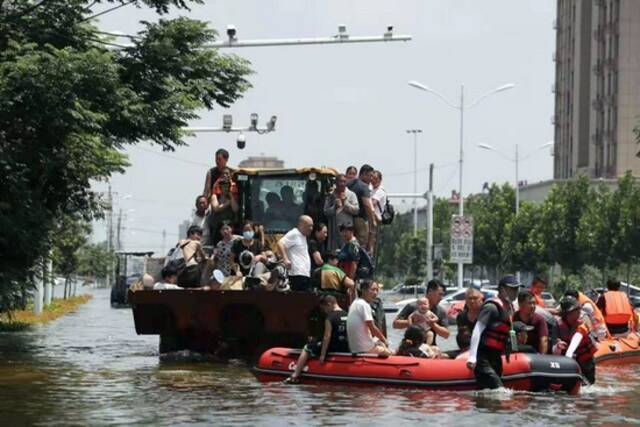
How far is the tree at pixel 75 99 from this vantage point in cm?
2731

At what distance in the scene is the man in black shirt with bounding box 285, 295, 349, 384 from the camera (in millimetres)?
22234

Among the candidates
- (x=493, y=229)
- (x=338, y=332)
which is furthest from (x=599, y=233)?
(x=338, y=332)

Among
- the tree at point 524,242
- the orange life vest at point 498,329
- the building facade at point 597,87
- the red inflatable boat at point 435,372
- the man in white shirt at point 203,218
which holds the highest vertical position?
the building facade at point 597,87

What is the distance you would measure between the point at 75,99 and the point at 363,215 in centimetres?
521

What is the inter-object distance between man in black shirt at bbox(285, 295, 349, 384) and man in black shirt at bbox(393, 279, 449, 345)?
79 centimetres

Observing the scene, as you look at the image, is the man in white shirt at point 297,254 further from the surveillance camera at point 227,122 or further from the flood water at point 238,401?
the surveillance camera at point 227,122

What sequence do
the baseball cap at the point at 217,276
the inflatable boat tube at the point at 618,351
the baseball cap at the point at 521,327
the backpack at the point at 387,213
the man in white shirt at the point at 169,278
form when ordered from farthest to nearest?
1. the inflatable boat tube at the point at 618,351
2. the backpack at the point at 387,213
3. the man in white shirt at the point at 169,278
4. the baseball cap at the point at 217,276
5. the baseball cap at the point at 521,327

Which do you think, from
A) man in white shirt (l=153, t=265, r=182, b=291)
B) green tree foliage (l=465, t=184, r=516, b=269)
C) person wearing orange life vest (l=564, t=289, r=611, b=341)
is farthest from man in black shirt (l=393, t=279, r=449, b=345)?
green tree foliage (l=465, t=184, r=516, b=269)

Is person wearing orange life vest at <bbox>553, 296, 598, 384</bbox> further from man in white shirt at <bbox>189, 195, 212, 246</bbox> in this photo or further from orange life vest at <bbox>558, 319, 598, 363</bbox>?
man in white shirt at <bbox>189, 195, 212, 246</bbox>

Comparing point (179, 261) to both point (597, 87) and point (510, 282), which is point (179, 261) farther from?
point (597, 87)

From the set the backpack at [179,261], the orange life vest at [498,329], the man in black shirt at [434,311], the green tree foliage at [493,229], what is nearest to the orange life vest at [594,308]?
the man in black shirt at [434,311]

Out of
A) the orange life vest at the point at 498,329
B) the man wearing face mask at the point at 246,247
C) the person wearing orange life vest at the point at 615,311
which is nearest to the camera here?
the orange life vest at the point at 498,329

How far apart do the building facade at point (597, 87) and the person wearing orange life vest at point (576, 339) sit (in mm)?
86844

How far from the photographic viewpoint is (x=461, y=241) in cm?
6141
